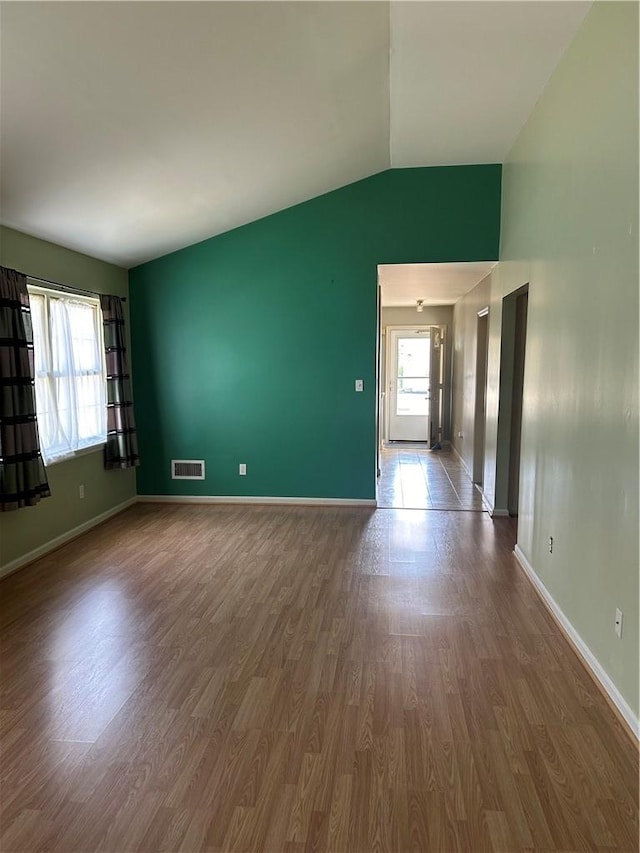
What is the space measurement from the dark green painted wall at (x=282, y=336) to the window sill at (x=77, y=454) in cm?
79

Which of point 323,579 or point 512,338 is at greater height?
point 512,338

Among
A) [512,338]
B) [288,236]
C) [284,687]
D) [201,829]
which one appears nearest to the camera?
[201,829]

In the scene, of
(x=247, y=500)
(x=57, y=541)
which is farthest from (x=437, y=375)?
(x=57, y=541)

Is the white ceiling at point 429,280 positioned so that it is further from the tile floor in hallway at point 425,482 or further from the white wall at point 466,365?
the tile floor in hallway at point 425,482

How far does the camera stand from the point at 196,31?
2.42 meters

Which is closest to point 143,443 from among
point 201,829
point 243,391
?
point 243,391

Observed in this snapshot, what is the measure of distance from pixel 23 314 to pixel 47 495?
1.26 meters

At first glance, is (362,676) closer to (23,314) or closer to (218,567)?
(218,567)

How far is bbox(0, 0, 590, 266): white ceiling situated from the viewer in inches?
93.2

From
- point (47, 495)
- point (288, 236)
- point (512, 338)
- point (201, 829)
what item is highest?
point (288, 236)

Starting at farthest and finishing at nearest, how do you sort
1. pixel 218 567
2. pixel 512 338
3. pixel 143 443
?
1. pixel 143 443
2. pixel 512 338
3. pixel 218 567

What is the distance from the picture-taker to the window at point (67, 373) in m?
4.09

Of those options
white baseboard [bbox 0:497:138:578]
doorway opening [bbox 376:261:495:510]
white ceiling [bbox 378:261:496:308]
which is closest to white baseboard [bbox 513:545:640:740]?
white ceiling [bbox 378:261:496:308]

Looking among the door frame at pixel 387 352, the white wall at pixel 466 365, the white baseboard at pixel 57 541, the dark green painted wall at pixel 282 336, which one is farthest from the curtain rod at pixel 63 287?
the door frame at pixel 387 352
